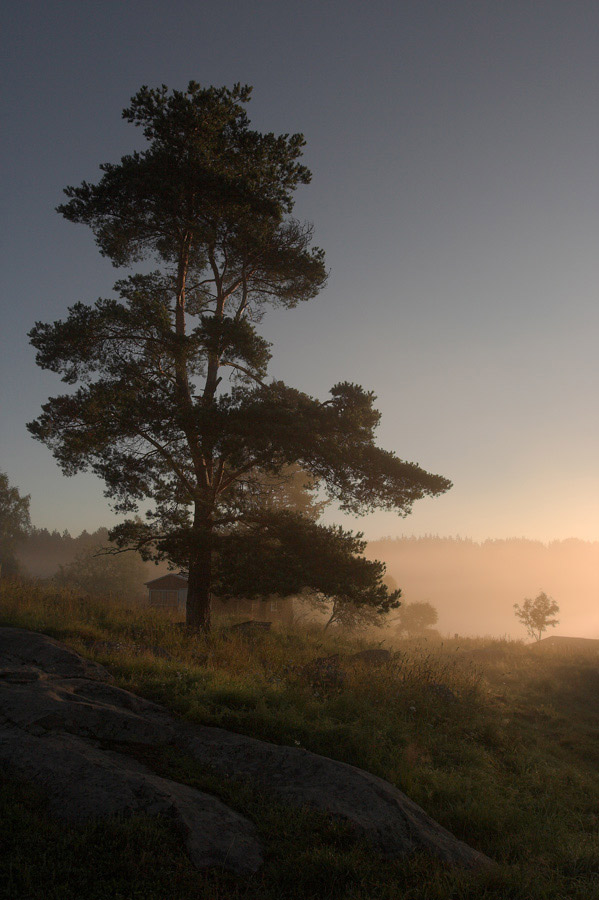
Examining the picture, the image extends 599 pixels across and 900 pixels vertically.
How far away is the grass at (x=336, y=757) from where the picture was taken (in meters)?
3.56

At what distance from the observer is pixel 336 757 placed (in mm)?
6066

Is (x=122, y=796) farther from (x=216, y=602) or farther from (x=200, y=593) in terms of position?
(x=216, y=602)

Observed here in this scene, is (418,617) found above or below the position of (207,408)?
below

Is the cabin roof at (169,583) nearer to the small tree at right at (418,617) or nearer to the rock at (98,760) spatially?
the small tree at right at (418,617)

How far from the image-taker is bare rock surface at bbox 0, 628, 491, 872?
159 inches

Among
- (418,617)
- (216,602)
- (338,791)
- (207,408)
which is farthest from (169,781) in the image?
(418,617)

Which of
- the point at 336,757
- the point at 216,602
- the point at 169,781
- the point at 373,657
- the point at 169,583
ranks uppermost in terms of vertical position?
the point at 169,781

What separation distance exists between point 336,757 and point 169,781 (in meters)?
2.29

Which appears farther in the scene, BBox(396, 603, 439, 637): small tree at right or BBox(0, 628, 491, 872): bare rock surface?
BBox(396, 603, 439, 637): small tree at right

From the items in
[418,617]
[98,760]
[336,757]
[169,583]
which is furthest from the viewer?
[418,617]

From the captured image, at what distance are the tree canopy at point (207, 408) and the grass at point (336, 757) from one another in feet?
7.32

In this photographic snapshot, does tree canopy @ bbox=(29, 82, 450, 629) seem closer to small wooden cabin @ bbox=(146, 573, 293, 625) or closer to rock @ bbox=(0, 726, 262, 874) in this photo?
rock @ bbox=(0, 726, 262, 874)

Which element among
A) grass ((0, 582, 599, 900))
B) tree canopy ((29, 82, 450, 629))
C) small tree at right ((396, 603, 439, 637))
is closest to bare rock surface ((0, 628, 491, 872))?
grass ((0, 582, 599, 900))

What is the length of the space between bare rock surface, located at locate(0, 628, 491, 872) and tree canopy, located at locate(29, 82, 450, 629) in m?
5.92
